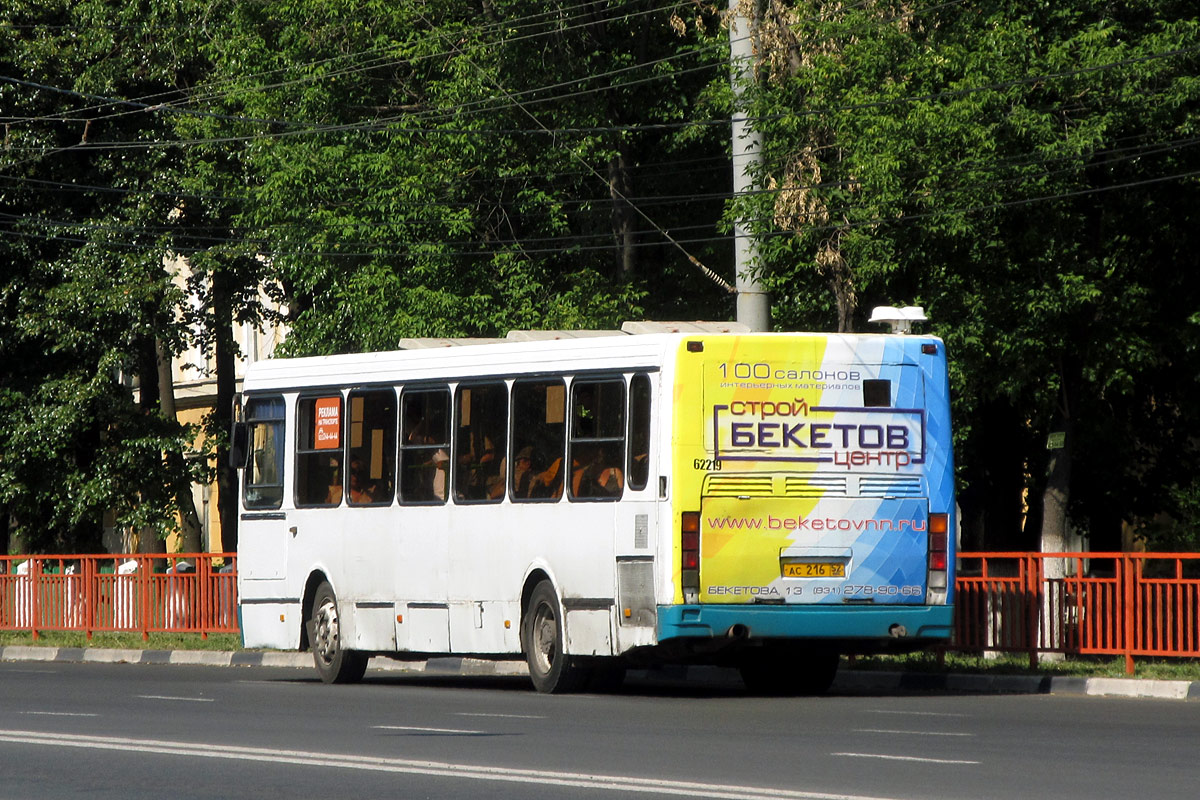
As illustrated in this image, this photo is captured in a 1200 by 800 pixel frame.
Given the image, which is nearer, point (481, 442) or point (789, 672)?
point (789, 672)

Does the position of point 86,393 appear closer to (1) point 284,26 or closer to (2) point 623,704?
(1) point 284,26

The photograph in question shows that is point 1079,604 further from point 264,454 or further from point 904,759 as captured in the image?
point 904,759

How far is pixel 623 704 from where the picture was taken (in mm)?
17031

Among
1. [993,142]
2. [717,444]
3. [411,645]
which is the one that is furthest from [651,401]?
[993,142]

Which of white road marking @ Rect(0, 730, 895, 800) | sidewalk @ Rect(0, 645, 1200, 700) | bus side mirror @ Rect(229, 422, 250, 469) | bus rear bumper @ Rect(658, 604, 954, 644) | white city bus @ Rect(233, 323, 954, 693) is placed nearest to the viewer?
white road marking @ Rect(0, 730, 895, 800)

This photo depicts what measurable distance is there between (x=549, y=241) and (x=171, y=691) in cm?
1416

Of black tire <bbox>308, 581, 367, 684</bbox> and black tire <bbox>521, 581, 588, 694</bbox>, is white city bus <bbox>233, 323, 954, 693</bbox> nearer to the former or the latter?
black tire <bbox>521, 581, 588, 694</bbox>

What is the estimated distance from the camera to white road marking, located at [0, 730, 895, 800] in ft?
33.1

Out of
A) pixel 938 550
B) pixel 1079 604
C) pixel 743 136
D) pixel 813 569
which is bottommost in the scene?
pixel 1079 604

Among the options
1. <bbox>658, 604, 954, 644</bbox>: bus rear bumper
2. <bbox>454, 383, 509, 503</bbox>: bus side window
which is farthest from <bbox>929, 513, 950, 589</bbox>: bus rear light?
<bbox>454, 383, 509, 503</bbox>: bus side window

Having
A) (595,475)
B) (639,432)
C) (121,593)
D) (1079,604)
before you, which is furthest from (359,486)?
(121,593)

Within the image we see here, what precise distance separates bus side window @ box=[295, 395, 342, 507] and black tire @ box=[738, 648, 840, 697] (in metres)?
4.40

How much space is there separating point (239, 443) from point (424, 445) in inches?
113

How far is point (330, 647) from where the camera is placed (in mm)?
21156
